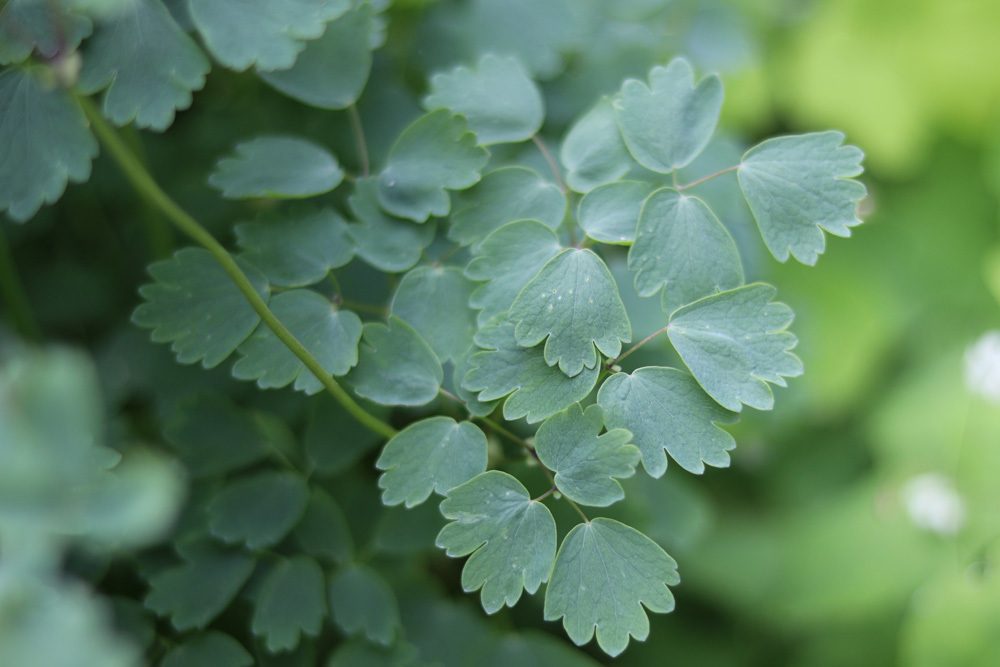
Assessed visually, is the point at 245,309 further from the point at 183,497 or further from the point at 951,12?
the point at 951,12

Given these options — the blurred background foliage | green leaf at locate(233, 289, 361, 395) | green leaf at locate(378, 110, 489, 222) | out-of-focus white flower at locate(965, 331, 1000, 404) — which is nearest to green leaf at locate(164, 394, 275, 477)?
the blurred background foliage

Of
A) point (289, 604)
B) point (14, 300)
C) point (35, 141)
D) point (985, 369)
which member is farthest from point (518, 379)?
point (985, 369)

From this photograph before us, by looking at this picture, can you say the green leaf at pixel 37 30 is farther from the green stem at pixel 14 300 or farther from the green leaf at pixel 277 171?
the green stem at pixel 14 300

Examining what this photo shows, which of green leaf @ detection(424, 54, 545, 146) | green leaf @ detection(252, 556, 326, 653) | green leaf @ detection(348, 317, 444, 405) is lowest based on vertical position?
green leaf @ detection(252, 556, 326, 653)

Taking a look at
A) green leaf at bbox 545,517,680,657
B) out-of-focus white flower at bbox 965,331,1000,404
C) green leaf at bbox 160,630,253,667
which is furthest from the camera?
out-of-focus white flower at bbox 965,331,1000,404

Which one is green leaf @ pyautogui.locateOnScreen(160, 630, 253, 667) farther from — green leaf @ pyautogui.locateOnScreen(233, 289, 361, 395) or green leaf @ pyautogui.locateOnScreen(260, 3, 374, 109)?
green leaf @ pyautogui.locateOnScreen(260, 3, 374, 109)
